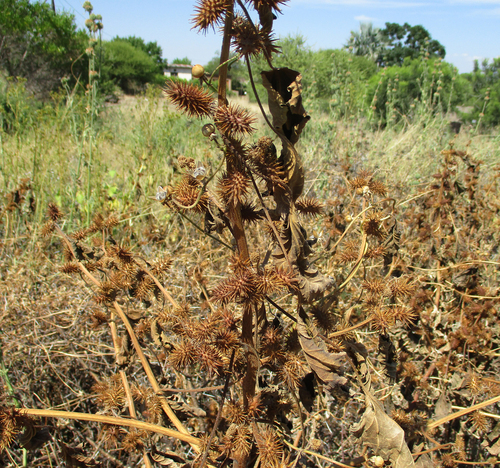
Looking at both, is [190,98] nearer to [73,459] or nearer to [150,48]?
[73,459]

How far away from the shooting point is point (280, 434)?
109cm

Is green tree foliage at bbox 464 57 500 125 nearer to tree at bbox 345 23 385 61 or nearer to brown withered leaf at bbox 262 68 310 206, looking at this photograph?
tree at bbox 345 23 385 61

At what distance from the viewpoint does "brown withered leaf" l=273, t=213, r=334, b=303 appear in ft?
2.62

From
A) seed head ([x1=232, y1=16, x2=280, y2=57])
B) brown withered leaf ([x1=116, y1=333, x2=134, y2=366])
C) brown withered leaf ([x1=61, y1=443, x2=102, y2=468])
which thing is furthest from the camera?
brown withered leaf ([x1=116, y1=333, x2=134, y2=366])

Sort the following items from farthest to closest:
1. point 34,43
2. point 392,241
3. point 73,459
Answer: point 34,43, point 392,241, point 73,459

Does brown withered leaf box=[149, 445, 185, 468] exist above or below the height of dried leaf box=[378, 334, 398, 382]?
below

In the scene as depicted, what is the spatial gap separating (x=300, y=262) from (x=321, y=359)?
0.21 m

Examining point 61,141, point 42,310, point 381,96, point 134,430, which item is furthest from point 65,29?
point 134,430

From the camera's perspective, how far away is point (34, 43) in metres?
13.8

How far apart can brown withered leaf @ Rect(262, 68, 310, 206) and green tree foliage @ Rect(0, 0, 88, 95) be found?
1455cm

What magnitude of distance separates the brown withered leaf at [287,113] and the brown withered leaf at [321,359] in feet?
0.95

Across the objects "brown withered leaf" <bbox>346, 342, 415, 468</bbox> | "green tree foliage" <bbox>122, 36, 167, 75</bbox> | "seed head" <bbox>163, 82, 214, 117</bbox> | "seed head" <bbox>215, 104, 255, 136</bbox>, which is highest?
"green tree foliage" <bbox>122, 36, 167, 75</bbox>

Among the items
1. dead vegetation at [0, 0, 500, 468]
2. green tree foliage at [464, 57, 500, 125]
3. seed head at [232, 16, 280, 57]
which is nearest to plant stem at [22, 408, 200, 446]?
dead vegetation at [0, 0, 500, 468]

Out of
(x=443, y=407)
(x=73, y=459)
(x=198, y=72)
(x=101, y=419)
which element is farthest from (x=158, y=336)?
(x=443, y=407)
